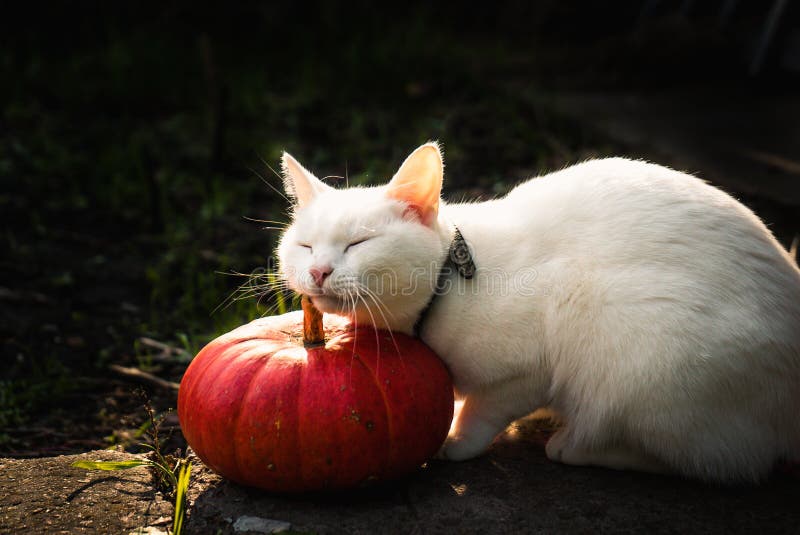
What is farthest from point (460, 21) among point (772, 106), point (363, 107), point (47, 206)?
point (47, 206)

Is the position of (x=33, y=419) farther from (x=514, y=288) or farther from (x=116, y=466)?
(x=514, y=288)

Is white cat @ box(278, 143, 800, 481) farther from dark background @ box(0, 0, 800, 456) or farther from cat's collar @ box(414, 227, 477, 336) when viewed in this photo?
dark background @ box(0, 0, 800, 456)

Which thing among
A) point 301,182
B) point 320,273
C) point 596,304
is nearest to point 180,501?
point 320,273

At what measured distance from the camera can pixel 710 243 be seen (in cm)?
236

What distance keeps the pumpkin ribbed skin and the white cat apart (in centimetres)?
19

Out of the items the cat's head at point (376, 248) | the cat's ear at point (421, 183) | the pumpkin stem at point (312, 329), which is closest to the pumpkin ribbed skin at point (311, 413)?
the pumpkin stem at point (312, 329)

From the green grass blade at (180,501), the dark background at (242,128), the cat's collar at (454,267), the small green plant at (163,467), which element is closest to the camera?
the green grass blade at (180,501)

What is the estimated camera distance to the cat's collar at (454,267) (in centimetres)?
248

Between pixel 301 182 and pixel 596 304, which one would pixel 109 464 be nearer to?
pixel 301 182

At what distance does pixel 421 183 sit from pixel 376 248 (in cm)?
27

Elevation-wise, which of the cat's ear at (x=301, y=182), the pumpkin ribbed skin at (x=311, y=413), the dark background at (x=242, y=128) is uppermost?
the cat's ear at (x=301, y=182)

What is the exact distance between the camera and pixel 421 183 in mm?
2371

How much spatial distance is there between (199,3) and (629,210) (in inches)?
245

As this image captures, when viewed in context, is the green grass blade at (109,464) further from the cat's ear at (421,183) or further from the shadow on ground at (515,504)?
the cat's ear at (421,183)
